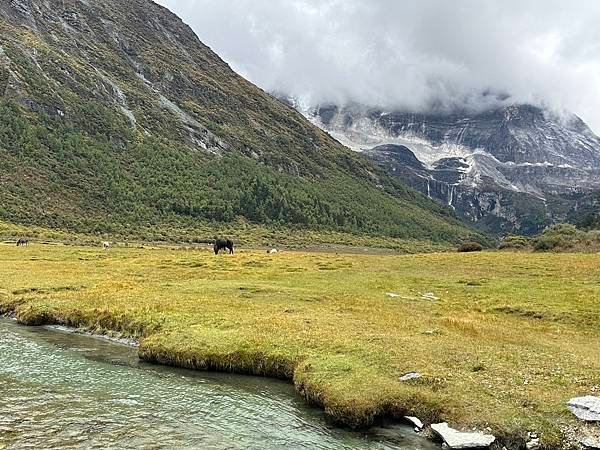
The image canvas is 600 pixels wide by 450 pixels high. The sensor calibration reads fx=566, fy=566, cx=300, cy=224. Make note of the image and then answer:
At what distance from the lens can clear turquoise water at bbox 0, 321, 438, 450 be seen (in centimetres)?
1888

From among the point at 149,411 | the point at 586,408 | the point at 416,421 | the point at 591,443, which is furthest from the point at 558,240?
the point at 149,411

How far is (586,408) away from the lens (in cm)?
1986

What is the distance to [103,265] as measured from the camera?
6938 cm

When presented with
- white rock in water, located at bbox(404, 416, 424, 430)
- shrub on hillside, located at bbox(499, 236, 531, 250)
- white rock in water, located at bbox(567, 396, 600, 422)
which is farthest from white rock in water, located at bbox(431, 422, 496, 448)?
shrub on hillside, located at bbox(499, 236, 531, 250)

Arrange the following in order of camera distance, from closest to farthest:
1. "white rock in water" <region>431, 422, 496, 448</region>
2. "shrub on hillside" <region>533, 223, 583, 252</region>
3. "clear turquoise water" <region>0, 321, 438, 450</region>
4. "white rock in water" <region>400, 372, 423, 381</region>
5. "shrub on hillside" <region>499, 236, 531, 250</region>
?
"white rock in water" <region>431, 422, 496, 448</region>, "clear turquoise water" <region>0, 321, 438, 450</region>, "white rock in water" <region>400, 372, 423, 381</region>, "shrub on hillside" <region>533, 223, 583, 252</region>, "shrub on hillside" <region>499, 236, 531, 250</region>

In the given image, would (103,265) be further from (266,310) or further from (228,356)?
(228,356)

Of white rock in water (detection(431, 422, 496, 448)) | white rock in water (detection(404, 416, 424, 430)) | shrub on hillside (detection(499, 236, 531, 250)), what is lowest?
white rock in water (detection(404, 416, 424, 430))

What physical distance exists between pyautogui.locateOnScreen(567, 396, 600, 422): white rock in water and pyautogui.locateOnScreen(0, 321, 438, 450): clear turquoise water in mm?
5374

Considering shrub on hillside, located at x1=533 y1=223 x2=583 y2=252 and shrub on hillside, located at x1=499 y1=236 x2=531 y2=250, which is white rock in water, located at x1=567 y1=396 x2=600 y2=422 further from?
shrub on hillside, located at x1=499 y1=236 x2=531 y2=250

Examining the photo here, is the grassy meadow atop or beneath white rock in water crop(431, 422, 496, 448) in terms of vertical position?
atop

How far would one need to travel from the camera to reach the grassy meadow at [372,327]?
71.2 feet

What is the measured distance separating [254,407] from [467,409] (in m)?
8.30

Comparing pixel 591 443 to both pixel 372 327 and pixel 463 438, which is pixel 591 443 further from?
pixel 372 327

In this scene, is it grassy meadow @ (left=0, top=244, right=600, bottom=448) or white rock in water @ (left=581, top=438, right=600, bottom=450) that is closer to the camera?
white rock in water @ (left=581, top=438, right=600, bottom=450)
